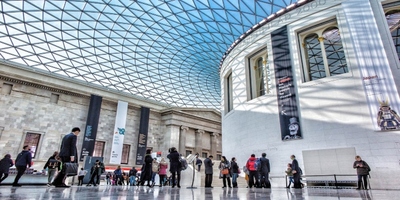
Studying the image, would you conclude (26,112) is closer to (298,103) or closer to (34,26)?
(34,26)

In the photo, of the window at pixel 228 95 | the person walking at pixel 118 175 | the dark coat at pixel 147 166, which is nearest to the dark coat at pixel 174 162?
the dark coat at pixel 147 166

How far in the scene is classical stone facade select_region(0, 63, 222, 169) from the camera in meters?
23.7

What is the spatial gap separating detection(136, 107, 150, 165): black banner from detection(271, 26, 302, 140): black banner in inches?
867

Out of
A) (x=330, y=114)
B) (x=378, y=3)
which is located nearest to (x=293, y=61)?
(x=330, y=114)

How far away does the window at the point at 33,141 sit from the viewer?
78.5ft

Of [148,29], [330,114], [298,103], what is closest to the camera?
[330,114]

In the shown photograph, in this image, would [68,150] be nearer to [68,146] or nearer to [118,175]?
[68,146]

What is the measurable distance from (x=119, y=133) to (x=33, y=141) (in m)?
9.54

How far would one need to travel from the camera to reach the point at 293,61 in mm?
17312

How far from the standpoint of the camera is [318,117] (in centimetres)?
1513

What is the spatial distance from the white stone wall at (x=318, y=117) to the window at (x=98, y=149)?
18451mm

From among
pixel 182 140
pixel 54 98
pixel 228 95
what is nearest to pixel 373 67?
pixel 228 95

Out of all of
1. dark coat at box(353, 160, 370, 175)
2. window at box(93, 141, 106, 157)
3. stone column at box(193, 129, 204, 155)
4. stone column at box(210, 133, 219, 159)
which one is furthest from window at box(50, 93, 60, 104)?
dark coat at box(353, 160, 370, 175)

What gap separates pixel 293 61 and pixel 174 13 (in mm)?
14151
